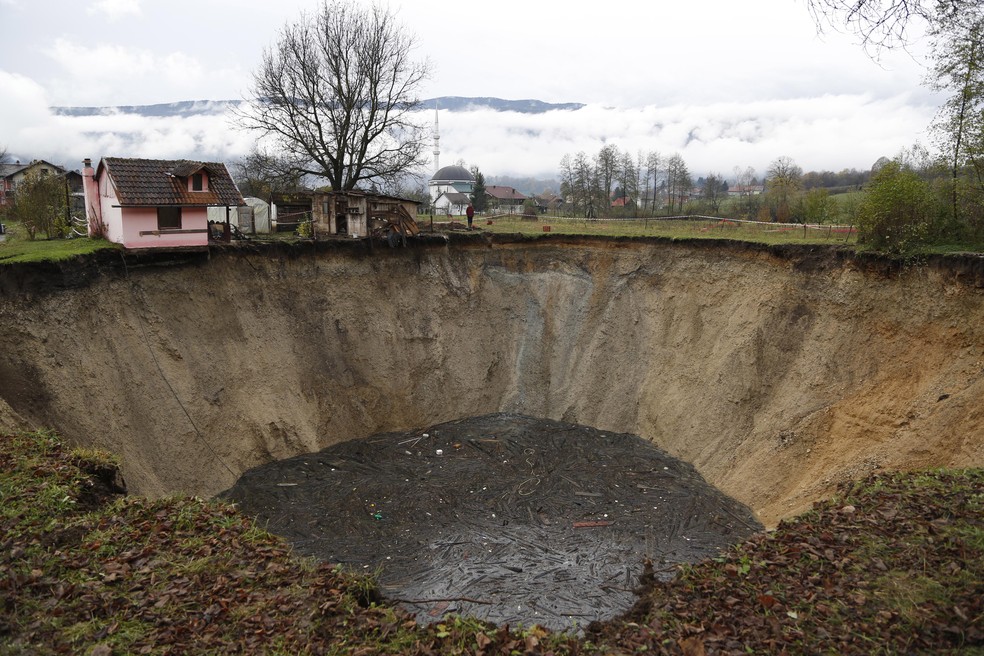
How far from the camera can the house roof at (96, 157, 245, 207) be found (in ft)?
57.1

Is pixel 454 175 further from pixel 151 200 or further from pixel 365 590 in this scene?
pixel 365 590

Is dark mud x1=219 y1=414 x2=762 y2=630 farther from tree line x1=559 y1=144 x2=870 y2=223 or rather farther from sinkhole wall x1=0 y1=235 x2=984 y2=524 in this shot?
tree line x1=559 y1=144 x2=870 y2=223

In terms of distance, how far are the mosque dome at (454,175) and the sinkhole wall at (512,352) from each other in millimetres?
70058

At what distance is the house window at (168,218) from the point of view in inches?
706

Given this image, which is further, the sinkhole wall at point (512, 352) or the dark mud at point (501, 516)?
the sinkhole wall at point (512, 352)

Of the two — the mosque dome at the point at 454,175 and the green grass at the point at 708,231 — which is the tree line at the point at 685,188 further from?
the mosque dome at the point at 454,175

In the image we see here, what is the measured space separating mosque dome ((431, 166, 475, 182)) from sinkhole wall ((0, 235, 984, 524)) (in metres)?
70.1

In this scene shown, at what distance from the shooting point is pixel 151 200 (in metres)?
17.5

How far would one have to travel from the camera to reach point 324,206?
24.0m

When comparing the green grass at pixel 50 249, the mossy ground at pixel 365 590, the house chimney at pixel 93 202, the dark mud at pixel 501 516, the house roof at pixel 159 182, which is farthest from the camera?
the house chimney at pixel 93 202

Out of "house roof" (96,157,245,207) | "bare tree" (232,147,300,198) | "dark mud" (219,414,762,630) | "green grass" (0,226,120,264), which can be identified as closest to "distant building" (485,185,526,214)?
"bare tree" (232,147,300,198)

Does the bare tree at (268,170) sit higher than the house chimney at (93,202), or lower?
higher

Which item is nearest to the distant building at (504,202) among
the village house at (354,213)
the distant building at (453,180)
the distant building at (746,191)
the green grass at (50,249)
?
the distant building at (453,180)

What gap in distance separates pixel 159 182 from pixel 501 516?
46.0ft
